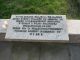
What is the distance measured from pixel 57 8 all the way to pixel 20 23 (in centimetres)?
93

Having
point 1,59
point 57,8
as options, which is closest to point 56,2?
point 57,8

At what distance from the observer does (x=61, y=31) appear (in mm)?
3080

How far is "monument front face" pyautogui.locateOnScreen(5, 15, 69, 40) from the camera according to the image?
120 inches

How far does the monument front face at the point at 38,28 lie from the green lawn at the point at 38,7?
0.57m

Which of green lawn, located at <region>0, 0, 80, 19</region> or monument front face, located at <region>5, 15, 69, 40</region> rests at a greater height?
green lawn, located at <region>0, 0, 80, 19</region>

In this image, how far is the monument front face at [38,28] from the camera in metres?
3.04

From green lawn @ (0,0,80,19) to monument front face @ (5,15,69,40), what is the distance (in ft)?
1.88

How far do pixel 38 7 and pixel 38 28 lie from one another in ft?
2.89

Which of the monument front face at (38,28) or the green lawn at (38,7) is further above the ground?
the green lawn at (38,7)

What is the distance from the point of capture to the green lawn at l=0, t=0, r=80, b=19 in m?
3.84

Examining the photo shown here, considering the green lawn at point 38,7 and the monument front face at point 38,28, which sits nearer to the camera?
the monument front face at point 38,28

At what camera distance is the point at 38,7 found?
392 cm

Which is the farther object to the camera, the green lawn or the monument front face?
the green lawn

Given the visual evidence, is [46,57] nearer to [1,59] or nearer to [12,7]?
[1,59]
